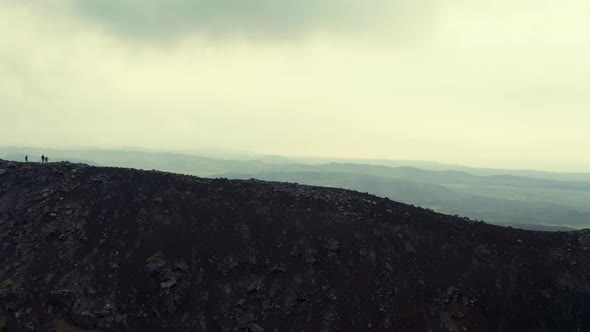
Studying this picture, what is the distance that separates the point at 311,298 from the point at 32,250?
3553 cm

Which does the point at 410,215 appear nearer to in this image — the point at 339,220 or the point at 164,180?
the point at 339,220

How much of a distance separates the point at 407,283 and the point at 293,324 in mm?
15027

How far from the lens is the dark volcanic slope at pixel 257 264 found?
40625 millimetres

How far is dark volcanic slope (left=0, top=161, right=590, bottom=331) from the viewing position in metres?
40.6

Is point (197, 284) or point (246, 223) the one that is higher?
point (246, 223)

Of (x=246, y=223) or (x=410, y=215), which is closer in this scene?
(x=246, y=223)

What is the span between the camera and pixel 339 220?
52750mm

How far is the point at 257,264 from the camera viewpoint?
46406 millimetres

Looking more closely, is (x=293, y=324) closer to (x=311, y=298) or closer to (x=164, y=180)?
(x=311, y=298)

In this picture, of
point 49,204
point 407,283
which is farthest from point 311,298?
point 49,204

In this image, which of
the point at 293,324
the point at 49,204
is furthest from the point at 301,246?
the point at 49,204

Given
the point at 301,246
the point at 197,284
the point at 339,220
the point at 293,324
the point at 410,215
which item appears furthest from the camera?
the point at 410,215

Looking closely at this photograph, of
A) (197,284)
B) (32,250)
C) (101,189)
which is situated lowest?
(197,284)

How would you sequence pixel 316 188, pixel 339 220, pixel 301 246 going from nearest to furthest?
pixel 301 246 → pixel 339 220 → pixel 316 188
